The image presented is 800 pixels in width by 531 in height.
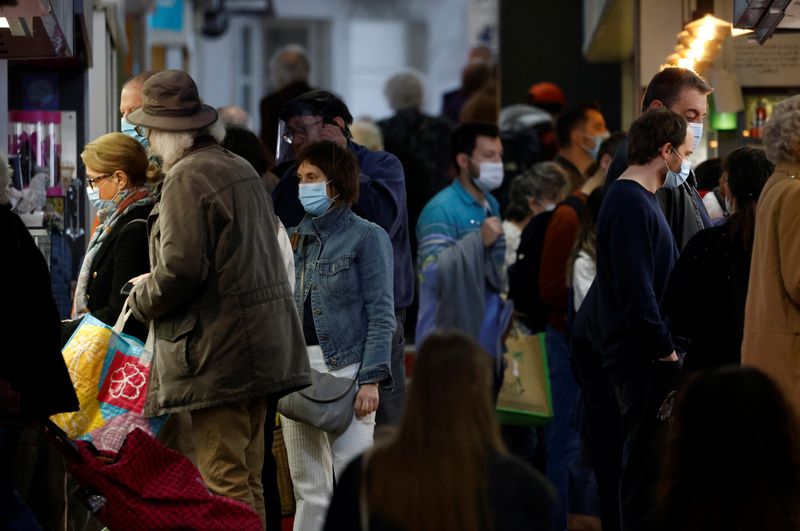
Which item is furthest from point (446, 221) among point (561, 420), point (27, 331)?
point (27, 331)

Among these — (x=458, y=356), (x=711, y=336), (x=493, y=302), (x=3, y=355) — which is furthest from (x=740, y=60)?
(x=458, y=356)

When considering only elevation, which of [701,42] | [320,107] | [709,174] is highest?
[701,42]

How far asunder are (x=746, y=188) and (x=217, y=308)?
187 centimetres

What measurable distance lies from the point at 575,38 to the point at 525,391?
6.98m

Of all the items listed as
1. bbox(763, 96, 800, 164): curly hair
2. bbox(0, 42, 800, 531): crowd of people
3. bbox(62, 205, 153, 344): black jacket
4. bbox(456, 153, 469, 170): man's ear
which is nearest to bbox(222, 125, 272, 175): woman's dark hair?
bbox(0, 42, 800, 531): crowd of people

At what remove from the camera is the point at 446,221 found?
880 centimetres

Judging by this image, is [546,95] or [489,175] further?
[546,95]

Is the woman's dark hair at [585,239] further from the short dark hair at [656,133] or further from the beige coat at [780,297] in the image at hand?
the beige coat at [780,297]

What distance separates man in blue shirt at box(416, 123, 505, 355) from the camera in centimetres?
869

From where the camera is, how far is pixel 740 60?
8852 millimetres

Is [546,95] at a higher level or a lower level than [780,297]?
higher

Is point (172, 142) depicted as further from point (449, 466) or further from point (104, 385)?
point (449, 466)

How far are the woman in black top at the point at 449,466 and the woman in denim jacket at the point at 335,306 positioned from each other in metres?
2.71

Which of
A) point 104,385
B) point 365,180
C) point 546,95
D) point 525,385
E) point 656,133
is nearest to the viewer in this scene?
point 104,385
